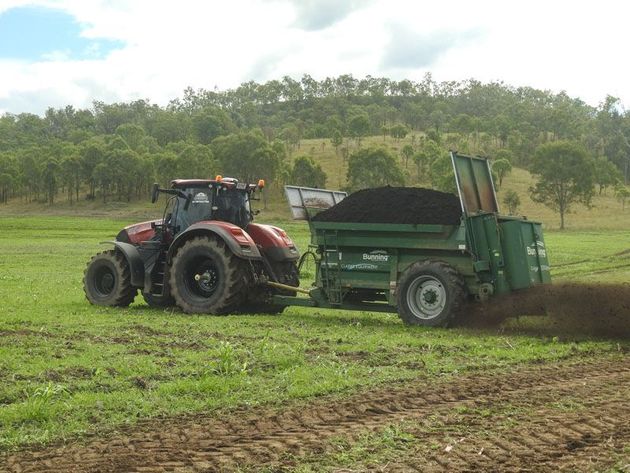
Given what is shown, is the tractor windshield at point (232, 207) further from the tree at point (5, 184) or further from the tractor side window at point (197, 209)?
the tree at point (5, 184)

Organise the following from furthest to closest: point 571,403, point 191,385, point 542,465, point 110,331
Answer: point 110,331 < point 191,385 < point 571,403 < point 542,465

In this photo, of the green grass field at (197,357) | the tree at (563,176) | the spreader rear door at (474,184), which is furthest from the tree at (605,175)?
the green grass field at (197,357)

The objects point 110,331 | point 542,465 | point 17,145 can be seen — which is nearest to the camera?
point 542,465

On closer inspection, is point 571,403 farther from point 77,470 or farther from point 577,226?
point 577,226

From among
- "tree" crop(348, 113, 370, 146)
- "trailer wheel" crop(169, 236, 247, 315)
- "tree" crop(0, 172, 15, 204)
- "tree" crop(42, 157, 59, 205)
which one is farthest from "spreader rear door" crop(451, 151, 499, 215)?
"tree" crop(348, 113, 370, 146)

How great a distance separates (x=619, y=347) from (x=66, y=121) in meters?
188

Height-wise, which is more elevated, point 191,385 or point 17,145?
point 17,145

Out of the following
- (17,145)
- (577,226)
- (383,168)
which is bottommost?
(577,226)

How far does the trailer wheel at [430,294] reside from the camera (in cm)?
1288

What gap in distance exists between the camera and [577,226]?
78125mm

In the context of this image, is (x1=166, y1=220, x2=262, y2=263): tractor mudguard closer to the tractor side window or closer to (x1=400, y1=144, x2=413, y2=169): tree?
the tractor side window

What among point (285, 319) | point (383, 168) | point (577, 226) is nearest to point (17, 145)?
point (383, 168)

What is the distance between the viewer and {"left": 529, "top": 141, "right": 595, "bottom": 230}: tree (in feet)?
265

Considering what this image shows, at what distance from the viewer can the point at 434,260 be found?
523 inches
